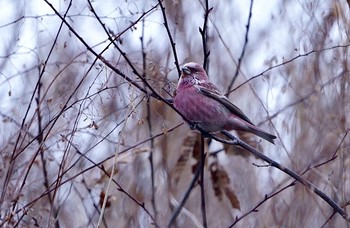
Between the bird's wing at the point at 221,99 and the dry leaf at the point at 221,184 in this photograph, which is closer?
the dry leaf at the point at 221,184

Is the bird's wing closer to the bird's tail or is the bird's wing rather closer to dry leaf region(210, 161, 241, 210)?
the bird's tail

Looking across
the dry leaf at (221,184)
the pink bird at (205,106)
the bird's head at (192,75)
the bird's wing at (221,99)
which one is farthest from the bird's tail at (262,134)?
the bird's head at (192,75)

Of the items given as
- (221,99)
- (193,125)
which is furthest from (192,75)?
(193,125)

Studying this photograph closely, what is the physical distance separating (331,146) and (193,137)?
0.82 metres

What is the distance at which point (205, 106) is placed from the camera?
13.6ft

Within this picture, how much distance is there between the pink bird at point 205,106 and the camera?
13.3 feet

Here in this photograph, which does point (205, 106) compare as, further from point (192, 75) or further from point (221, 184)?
point (221, 184)

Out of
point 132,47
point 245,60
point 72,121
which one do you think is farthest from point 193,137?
point 245,60

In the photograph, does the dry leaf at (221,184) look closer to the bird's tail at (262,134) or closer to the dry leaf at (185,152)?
the dry leaf at (185,152)

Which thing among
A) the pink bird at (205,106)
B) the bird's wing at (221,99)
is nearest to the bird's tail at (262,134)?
the pink bird at (205,106)

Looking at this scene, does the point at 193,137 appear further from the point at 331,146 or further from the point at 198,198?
the point at 198,198

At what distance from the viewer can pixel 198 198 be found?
5.75 meters

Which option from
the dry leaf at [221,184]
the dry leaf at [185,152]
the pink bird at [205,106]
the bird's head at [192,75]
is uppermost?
the bird's head at [192,75]

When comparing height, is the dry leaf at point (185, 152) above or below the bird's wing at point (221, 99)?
below
